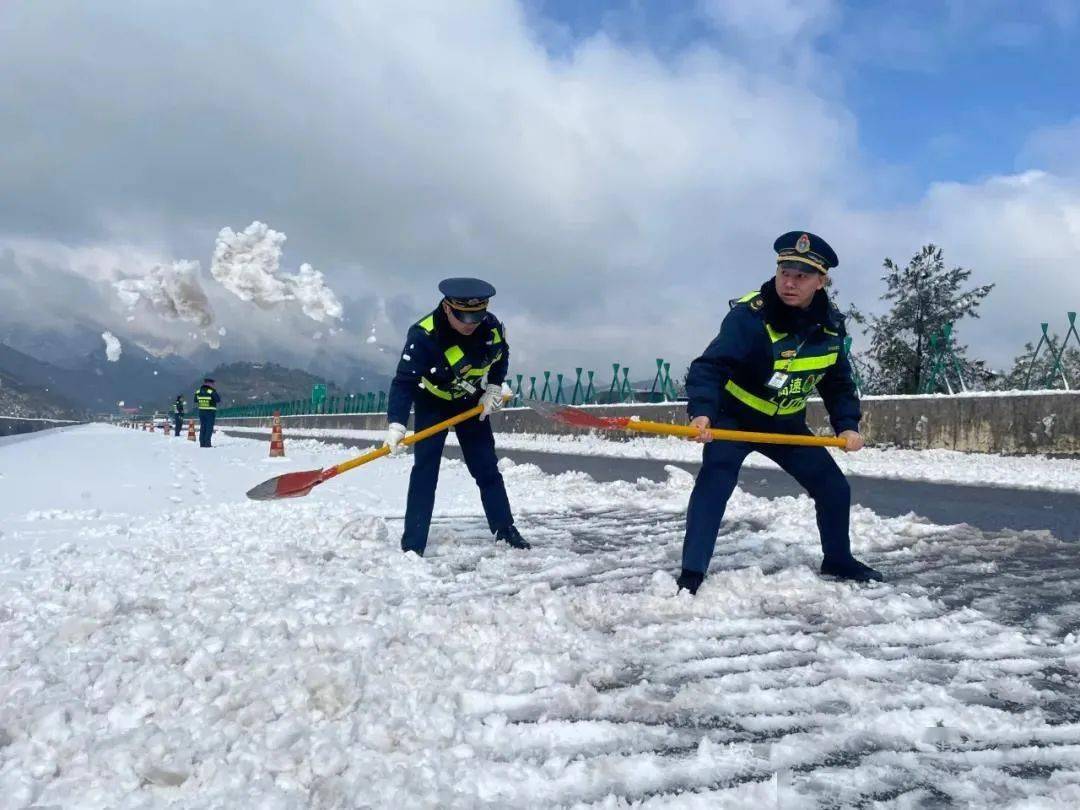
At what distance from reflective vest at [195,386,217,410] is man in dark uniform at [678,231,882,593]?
19.5 m

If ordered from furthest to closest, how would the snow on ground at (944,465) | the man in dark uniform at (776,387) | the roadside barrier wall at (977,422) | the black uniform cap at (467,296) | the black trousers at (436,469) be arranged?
the roadside barrier wall at (977,422)
the snow on ground at (944,465)
the black trousers at (436,469)
the black uniform cap at (467,296)
the man in dark uniform at (776,387)

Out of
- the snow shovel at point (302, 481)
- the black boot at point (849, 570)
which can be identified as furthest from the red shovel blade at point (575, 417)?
the black boot at point (849, 570)

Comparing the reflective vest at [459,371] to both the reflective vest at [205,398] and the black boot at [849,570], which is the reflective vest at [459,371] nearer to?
the black boot at [849,570]

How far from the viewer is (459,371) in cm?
502

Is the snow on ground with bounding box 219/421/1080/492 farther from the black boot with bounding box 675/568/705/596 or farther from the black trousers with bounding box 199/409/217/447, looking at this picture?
the black trousers with bounding box 199/409/217/447

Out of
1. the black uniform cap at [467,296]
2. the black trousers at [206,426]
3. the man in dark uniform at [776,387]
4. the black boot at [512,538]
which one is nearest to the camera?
the man in dark uniform at [776,387]

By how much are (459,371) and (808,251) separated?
226 cm

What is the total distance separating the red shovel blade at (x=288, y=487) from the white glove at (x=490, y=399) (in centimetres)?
125

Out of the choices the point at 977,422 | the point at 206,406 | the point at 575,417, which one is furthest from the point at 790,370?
the point at 206,406

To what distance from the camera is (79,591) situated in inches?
141

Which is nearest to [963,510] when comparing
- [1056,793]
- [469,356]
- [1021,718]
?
[469,356]

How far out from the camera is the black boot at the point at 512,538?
5.07 metres

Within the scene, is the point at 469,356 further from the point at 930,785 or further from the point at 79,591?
the point at 930,785

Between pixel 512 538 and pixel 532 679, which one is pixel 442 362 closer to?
pixel 512 538
